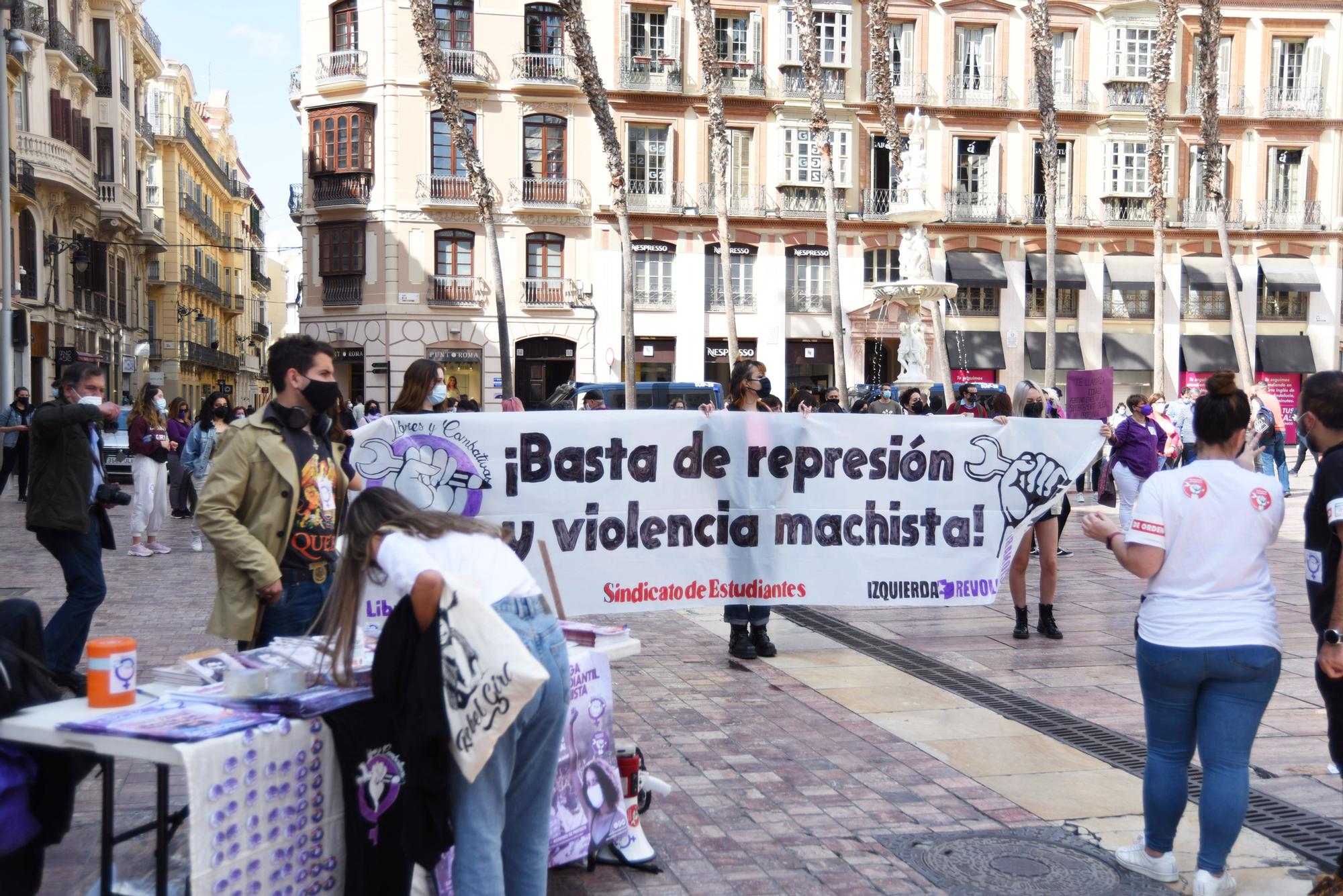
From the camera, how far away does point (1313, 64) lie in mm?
43375

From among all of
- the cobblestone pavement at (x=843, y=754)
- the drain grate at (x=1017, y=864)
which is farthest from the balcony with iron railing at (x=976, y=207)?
the drain grate at (x=1017, y=864)

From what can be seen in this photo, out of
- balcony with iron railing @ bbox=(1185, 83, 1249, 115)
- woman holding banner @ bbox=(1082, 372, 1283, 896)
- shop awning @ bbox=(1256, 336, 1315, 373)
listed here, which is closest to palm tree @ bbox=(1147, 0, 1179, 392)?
shop awning @ bbox=(1256, 336, 1315, 373)

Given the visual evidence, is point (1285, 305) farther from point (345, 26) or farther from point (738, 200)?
point (345, 26)

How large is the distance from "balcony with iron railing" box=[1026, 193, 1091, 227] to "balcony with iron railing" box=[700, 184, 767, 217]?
8.98 metres

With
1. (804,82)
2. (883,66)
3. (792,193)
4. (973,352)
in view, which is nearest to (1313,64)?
(973,352)

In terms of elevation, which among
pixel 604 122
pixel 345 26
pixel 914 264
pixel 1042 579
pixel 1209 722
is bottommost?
pixel 1042 579

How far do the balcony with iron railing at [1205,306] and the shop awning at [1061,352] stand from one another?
415 cm

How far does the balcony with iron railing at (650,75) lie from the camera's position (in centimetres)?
3931

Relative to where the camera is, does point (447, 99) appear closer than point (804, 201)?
Result: Yes

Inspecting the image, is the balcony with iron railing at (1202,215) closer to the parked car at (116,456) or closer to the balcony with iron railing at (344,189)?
the balcony with iron railing at (344,189)

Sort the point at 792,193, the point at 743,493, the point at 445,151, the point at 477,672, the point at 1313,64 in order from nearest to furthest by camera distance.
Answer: the point at 477,672 < the point at 743,493 < the point at 445,151 < the point at 792,193 < the point at 1313,64

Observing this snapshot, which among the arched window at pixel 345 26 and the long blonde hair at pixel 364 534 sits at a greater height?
the arched window at pixel 345 26

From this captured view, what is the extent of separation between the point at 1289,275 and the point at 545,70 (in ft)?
83.9

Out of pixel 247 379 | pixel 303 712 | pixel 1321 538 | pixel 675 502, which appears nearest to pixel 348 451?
pixel 675 502
